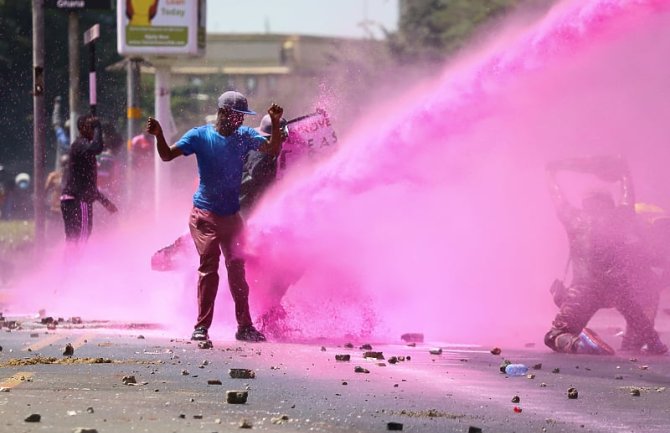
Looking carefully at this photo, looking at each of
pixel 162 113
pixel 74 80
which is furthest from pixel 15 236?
pixel 74 80

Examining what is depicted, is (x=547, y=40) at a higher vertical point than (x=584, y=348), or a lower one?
higher

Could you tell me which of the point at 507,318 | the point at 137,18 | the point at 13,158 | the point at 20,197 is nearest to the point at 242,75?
the point at 13,158

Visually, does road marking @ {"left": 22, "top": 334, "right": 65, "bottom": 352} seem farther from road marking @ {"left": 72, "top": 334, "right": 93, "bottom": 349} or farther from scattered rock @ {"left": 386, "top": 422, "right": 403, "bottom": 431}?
scattered rock @ {"left": 386, "top": 422, "right": 403, "bottom": 431}

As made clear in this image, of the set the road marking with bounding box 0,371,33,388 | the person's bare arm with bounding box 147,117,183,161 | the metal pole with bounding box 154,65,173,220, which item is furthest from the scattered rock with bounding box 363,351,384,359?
the metal pole with bounding box 154,65,173,220

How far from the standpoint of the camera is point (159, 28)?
3294cm

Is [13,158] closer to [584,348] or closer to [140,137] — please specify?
[140,137]

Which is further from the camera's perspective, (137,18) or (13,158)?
(13,158)

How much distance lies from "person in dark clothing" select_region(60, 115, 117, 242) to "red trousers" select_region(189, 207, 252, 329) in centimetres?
497

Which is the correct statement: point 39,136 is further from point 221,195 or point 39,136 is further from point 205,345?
point 205,345

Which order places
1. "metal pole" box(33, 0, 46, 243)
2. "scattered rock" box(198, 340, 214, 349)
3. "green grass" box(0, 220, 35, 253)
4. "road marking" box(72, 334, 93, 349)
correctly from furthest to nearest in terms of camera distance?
"green grass" box(0, 220, 35, 253) → "metal pole" box(33, 0, 46, 243) → "road marking" box(72, 334, 93, 349) → "scattered rock" box(198, 340, 214, 349)

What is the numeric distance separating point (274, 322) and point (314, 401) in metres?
4.54

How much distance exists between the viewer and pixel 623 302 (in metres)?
13.8

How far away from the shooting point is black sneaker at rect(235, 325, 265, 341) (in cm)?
1343

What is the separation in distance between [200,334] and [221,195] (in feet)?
3.50
